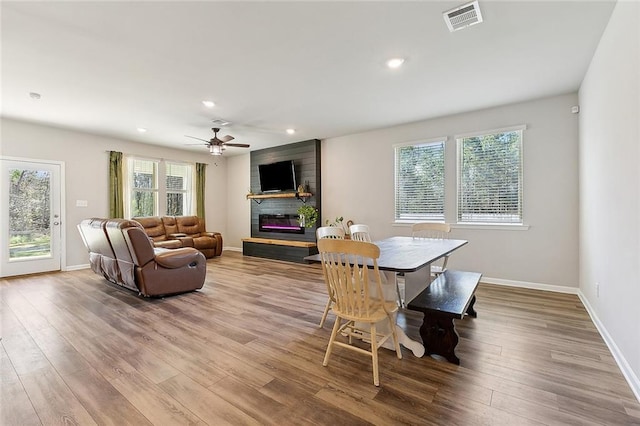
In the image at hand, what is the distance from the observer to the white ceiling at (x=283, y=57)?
2.32 m

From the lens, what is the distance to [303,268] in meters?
5.83

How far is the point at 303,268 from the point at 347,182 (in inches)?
81.1

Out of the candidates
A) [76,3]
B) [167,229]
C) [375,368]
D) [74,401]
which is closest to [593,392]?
[375,368]

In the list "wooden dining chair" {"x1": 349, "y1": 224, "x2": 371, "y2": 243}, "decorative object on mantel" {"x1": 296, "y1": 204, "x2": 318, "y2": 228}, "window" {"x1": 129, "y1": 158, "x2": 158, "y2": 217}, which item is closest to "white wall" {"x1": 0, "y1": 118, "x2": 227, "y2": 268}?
"window" {"x1": 129, "y1": 158, "x2": 158, "y2": 217}

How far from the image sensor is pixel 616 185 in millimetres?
2301

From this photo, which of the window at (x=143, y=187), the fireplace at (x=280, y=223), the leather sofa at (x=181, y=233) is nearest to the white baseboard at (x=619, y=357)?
the fireplace at (x=280, y=223)

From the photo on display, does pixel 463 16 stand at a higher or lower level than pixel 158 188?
higher

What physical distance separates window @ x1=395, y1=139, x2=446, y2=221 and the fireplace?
256cm

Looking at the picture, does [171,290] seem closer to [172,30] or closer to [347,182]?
[172,30]

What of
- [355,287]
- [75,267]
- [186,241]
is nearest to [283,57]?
[355,287]

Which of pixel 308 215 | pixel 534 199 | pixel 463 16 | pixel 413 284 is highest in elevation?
pixel 463 16

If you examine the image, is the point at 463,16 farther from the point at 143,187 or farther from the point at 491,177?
the point at 143,187

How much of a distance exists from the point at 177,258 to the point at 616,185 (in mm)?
4715

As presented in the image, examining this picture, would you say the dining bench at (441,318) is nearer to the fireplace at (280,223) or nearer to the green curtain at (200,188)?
the fireplace at (280,223)
